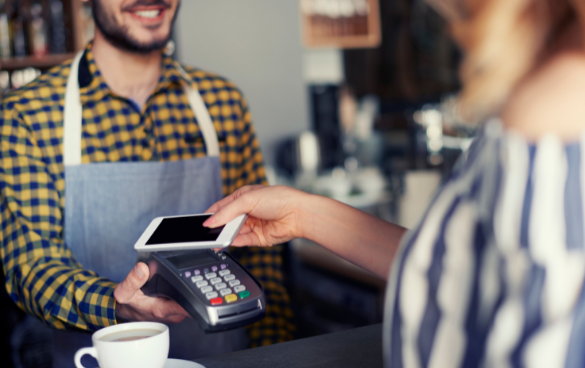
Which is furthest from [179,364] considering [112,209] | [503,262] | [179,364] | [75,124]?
[75,124]

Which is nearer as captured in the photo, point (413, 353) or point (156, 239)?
point (413, 353)

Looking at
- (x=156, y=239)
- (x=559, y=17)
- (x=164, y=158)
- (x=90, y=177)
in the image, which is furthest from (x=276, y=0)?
(x=559, y=17)

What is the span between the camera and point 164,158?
1226 mm

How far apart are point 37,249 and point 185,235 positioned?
1.42 feet

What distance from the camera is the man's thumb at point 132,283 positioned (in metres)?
0.69

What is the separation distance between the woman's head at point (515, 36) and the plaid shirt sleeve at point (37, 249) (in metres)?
0.68

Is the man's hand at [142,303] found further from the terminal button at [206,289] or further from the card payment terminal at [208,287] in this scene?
the terminal button at [206,289]

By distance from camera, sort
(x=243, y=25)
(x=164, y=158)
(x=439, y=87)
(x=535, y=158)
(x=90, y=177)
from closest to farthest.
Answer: (x=535, y=158)
(x=90, y=177)
(x=164, y=158)
(x=243, y=25)
(x=439, y=87)

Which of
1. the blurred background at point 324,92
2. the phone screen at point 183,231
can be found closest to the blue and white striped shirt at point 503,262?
the phone screen at point 183,231

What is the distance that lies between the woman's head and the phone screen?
1.33 ft

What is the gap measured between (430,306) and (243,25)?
200 cm

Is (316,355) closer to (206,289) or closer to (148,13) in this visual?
(206,289)

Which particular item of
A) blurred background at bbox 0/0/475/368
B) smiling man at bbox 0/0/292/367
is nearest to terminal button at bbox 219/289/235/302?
smiling man at bbox 0/0/292/367

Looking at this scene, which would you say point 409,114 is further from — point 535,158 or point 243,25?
point 535,158
